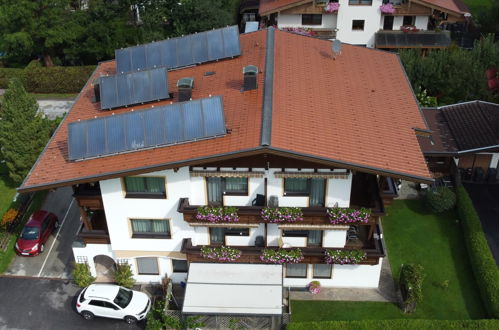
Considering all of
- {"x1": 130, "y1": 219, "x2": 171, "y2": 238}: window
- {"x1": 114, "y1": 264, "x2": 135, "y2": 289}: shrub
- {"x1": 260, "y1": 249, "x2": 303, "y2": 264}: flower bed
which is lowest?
{"x1": 114, "y1": 264, "x2": 135, "y2": 289}: shrub

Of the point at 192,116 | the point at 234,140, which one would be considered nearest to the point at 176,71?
the point at 192,116

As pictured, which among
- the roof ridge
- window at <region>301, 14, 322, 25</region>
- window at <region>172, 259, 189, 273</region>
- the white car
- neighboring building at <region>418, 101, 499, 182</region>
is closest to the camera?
the roof ridge

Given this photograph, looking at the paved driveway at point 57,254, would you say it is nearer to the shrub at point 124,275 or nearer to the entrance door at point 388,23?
the shrub at point 124,275

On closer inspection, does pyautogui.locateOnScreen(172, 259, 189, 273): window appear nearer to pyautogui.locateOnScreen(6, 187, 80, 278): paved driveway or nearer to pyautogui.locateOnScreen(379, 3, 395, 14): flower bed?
pyautogui.locateOnScreen(6, 187, 80, 278): paved driveway

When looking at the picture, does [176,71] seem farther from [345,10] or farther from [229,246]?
[345,10]

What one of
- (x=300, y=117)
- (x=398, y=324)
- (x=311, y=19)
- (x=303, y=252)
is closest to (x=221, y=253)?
(x=303, y=252)

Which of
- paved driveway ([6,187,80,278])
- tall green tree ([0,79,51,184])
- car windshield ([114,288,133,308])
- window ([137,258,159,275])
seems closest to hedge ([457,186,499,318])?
window ([137,258,159,275])
